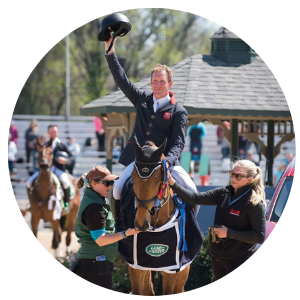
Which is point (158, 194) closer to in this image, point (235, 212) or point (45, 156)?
point (235, 212)

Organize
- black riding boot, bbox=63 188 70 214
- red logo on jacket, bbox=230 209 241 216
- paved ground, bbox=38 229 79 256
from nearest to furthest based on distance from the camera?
red logo on jacket, bbox=230 209 241 216 < black riding boot, bbox=63 188 70 214 < paved ground, bbox=38 229 79 256

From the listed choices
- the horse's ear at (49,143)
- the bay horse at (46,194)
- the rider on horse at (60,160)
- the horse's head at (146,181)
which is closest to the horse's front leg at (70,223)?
the bay horse at (46,194)

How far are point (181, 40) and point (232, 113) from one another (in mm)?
21286

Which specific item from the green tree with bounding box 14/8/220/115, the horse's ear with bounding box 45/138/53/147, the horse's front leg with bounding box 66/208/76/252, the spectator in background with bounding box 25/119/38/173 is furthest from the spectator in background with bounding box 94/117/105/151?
the horse's ear with bounding box 45/138/53/147

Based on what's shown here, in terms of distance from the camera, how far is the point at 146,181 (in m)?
5.57

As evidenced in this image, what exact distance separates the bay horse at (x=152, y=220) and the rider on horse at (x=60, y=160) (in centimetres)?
622

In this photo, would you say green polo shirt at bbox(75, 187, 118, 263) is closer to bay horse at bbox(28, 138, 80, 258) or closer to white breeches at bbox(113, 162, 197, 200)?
white breeches at bbox(113, 162, 197, 200)

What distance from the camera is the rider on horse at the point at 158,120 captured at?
6.42 metres

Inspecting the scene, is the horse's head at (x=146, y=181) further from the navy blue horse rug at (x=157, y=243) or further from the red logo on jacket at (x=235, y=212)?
the red logo on jacket at (x=235, y=212)

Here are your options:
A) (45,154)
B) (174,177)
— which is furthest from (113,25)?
(45,154)

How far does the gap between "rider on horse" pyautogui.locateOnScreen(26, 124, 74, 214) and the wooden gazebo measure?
815 mm

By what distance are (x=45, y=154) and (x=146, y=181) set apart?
7.04 meters

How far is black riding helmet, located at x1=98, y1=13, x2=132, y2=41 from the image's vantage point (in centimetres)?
663

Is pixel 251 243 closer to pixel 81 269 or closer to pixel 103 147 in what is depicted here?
pixel 81 269
